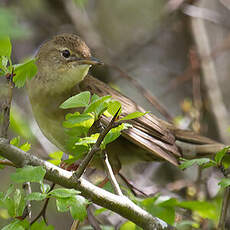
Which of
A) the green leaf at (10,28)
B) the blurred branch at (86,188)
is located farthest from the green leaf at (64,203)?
the green leaf at (10,28)

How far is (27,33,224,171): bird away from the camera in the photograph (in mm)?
2980

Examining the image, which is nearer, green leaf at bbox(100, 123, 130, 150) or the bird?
green leaf at bbox(100, 123, 130, 150)

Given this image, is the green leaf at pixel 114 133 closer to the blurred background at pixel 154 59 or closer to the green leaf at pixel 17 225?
the green leaf at pixel 17 225

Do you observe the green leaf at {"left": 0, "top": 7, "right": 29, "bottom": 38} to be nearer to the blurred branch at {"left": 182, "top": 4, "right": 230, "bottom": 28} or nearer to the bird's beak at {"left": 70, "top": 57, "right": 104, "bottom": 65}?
the bird's beak at {"left": 70, "top": 57, "right": 104, "bottom": 65}

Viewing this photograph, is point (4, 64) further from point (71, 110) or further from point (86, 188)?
point (71, 110)

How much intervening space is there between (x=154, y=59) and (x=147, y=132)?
325 cm

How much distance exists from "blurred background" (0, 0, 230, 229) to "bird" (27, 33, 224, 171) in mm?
335

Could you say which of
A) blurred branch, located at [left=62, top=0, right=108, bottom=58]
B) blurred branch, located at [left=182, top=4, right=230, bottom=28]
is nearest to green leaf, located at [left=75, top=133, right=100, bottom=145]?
blurred branch, located at [left=182, top=4, right=230, bottom=28]

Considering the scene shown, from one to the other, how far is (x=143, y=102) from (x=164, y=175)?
1.16 meters

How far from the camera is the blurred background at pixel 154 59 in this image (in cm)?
409

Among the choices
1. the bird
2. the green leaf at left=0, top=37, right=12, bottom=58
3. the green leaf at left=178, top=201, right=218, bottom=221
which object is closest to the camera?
the green leaf at left=0, top=37, right=12, bottom=58

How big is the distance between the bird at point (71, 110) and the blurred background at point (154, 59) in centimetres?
33

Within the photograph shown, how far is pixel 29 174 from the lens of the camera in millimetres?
1519

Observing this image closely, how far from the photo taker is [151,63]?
5945 millimetres
